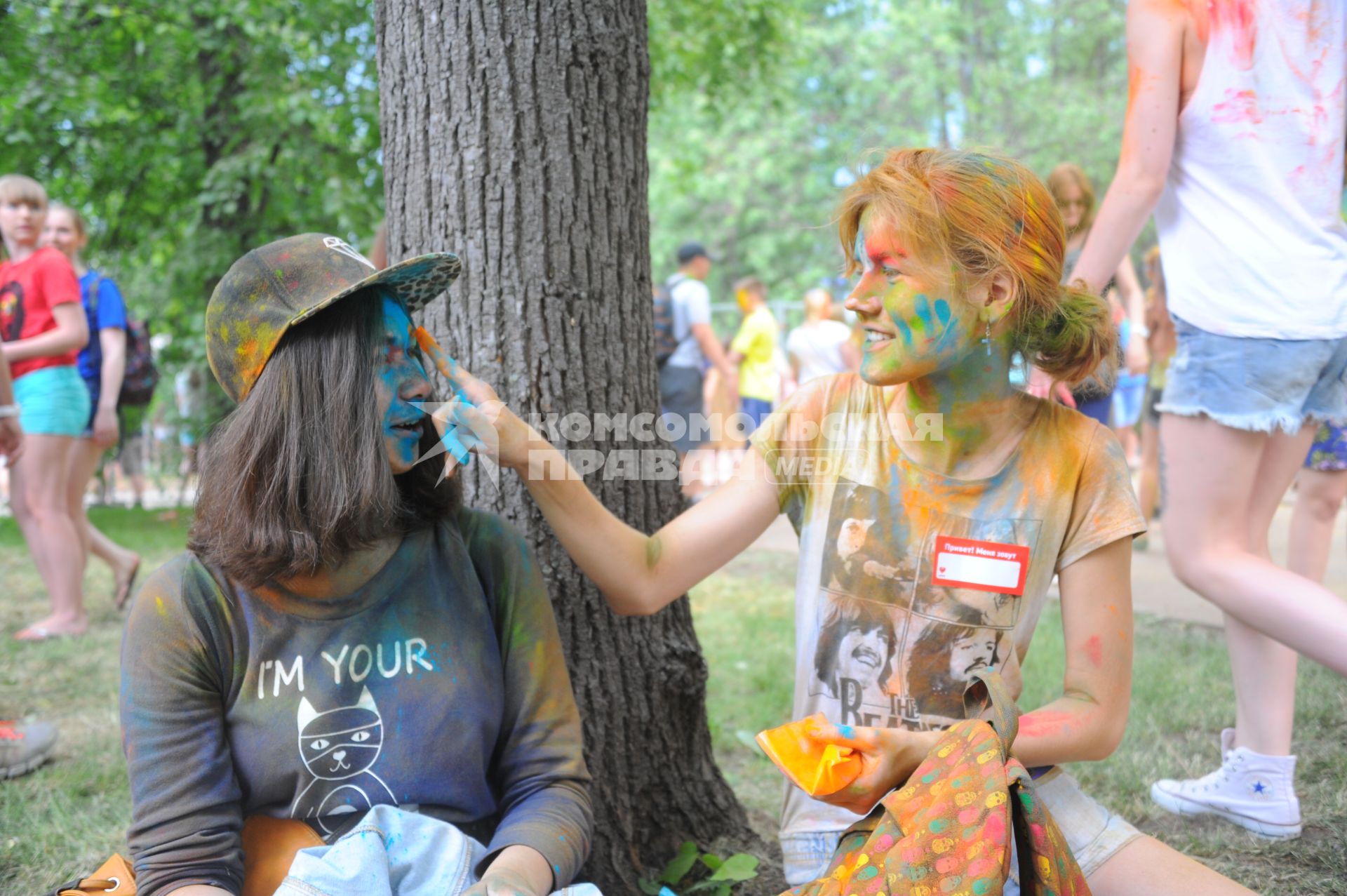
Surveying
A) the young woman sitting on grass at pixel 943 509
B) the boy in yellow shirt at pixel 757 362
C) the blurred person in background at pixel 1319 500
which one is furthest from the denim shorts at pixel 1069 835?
the boy in yellow shirt at pixel 757 362

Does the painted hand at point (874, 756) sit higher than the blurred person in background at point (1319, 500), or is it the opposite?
the blurred person in background at point (1319, 500)

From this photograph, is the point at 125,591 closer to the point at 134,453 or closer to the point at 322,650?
the point at 322,650

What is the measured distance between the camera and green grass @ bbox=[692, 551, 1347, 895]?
8.16 feet

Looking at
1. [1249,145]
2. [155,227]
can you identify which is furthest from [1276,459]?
[155,227]

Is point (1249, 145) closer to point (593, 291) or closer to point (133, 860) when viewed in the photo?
point (593, 291)

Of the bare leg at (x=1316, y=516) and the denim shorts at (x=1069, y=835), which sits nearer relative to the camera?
the denim shorts at (x=1069, y=835)

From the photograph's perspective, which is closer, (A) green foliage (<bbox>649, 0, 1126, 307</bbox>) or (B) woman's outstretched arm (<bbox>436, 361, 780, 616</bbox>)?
(B) woman's outstretched arm (<bbox>436, 361, 780, 616</bbox>)

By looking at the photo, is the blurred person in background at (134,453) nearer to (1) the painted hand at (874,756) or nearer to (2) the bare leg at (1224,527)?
(2) the bare leg at (1224,527)

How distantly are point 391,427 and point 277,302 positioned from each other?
0.89 ft

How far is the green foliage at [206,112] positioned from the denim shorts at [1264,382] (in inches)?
252

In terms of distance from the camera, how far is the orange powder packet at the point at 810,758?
1.52m

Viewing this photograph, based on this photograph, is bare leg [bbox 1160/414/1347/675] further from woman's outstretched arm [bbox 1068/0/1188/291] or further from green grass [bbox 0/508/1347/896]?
green grass [bbox 0/508/1347/896]

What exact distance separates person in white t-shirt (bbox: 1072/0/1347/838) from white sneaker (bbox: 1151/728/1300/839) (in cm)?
45

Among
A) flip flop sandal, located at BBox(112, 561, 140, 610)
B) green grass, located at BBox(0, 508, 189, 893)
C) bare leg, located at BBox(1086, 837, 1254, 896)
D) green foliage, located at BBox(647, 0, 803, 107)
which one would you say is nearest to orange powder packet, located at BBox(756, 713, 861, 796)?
bare leg, located at BBox(1086, 837, 1254, 896)
